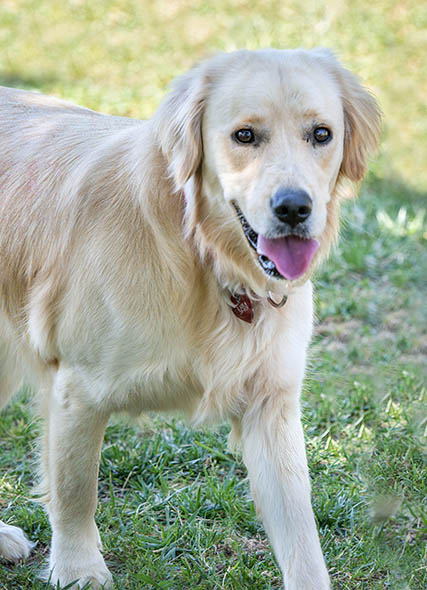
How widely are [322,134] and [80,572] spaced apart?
172 cm

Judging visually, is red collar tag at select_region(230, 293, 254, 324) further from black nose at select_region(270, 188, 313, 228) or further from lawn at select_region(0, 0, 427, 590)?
lawn at select_region(0, 0, 427, 590)

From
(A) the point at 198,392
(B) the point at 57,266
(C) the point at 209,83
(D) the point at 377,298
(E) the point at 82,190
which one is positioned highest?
(C) the point at 209,83

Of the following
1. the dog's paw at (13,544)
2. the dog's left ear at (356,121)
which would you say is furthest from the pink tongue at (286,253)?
the dog's paw at (13,544)

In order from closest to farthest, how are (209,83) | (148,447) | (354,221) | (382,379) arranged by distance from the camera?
(209,83)
(148,447)
(382,379)
(354,221)

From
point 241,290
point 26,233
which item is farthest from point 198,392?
point 26,233

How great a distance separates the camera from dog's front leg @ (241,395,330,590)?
117 inches

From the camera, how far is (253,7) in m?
11.0

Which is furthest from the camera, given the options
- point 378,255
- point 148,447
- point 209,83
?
point 378,255

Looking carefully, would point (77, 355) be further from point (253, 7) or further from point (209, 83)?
point (253, 7)

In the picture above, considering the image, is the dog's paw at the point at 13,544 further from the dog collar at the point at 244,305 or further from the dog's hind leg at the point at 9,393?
the dog collar at the point at 244,305

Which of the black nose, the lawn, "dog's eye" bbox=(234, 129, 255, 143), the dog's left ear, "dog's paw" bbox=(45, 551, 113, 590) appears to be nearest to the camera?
the black nose

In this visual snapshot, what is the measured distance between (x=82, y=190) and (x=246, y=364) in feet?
2.74

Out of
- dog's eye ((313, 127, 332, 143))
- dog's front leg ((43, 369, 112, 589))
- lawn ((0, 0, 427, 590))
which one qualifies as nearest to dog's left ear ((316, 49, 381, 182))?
dog's eye ((313, 127, 332, 143))

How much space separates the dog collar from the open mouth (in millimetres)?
272
